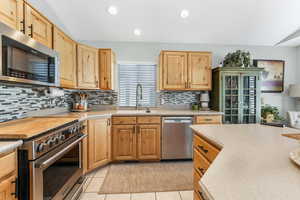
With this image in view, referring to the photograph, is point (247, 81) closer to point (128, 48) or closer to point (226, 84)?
point (226, 84)

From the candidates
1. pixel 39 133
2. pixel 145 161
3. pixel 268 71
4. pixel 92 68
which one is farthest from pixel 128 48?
pixel 268 71

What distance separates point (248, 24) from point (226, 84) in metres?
A: 1.27

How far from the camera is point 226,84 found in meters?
3.27

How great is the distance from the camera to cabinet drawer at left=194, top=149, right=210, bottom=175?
56.2 inches

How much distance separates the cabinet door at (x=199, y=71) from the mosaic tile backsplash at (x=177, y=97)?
1.25 feet

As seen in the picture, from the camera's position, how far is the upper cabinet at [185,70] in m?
3.29

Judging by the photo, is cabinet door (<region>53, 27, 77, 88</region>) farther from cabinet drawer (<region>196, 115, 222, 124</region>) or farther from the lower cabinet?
cabinet drawer (<region>196, 115, 222, 124</region>)

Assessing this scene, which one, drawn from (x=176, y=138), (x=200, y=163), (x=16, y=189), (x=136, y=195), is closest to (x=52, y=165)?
(x=16, y=189)

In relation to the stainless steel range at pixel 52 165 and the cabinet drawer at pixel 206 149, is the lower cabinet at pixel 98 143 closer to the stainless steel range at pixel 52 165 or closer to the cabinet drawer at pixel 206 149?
the stainless steel range at pixel 52 165

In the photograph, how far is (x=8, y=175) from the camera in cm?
105

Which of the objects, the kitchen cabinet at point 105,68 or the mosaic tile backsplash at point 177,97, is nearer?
the kitchen cabinet at point 105,68

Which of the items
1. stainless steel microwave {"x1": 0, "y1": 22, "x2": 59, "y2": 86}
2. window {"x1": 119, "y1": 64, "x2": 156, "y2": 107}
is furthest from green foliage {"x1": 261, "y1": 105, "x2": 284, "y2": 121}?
stainless steel microwave {"x1": 0, "y1": 22, "x2": 59, "y2": 86}

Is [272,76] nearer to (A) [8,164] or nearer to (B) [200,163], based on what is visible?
(B) [200,163]

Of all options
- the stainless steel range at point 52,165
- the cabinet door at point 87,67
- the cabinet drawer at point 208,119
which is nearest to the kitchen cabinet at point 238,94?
the cabinet drawer at point 208,119
